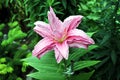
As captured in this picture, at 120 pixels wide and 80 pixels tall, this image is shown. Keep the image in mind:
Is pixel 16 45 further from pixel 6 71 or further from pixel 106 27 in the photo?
pixel 106 27

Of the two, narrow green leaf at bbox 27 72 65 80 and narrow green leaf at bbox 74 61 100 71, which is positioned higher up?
narrow green leaf at bbox 74 61 100 71

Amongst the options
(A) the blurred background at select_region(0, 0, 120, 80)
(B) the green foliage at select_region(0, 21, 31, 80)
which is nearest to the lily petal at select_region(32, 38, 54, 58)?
(A) the blurred background at select_region(0, 0, 120, 80)

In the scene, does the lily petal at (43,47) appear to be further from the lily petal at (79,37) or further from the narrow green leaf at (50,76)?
the narrow green leaf at (50,76)

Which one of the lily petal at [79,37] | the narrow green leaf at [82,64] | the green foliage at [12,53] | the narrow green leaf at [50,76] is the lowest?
the green foliage at [12,53]

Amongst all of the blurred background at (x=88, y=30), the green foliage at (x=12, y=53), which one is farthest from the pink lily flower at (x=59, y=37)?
the green foliage at (x=12, y=53)

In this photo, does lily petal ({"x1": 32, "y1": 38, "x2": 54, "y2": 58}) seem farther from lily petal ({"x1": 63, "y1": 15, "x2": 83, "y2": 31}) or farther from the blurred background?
the blurred background

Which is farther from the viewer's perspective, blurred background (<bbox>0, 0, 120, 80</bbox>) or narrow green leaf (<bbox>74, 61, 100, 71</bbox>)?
blurred background (<bbox>0, 0, 120, 80</bbox>)

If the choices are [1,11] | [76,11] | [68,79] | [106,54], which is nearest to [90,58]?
[106,54]
